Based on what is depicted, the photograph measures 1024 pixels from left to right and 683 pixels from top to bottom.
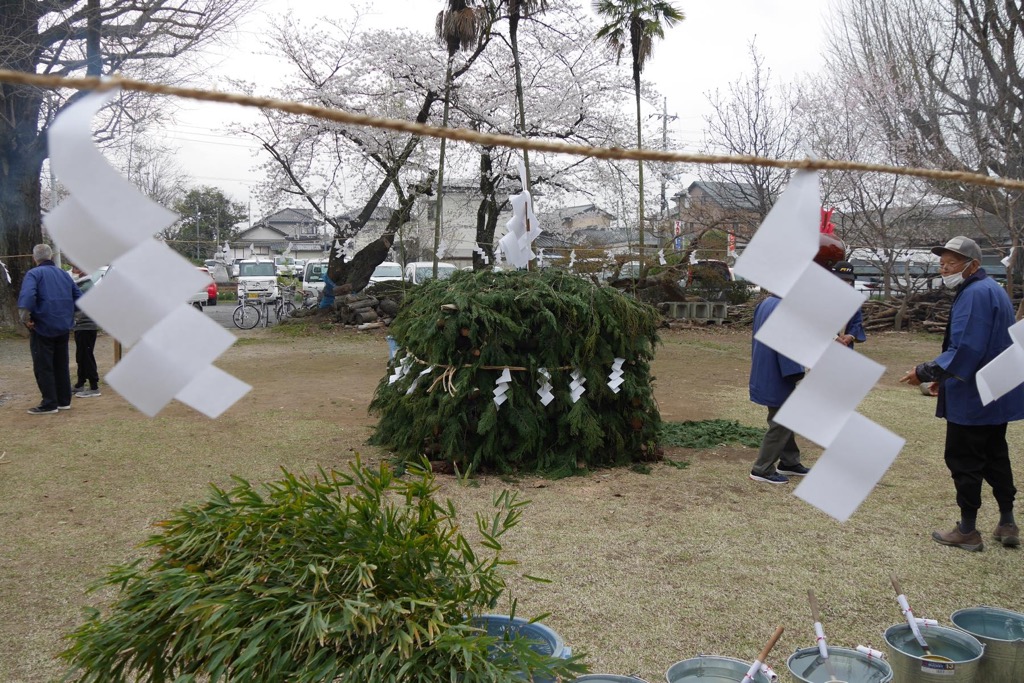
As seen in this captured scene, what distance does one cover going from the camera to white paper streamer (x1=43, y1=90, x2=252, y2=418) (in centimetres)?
122

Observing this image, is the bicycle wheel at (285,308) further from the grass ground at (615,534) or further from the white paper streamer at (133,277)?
Result: the white paper streamer at (133,277)

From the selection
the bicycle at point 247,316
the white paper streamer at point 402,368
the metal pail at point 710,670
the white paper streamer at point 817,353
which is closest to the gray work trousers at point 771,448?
the white paper streamer at point 402,368

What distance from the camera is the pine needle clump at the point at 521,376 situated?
5.39 meters

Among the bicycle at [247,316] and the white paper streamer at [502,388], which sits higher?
the white paper streamer at [502,388]

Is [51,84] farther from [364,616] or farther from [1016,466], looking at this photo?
[1016,466]

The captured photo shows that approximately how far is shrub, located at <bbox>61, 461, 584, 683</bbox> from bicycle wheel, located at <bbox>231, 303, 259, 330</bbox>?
16403mm

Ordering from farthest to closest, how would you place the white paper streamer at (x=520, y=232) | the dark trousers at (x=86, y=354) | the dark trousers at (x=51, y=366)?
the dark trousers at (x=86, y=354), the dark trousers at (x=51, y=366), the white paper streamer at (x=520, y=232)

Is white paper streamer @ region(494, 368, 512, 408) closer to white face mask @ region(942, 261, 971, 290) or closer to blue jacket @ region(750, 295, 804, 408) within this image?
blue jacket @ region(750, 295, 804, 408)

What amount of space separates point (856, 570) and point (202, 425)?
5775 millimetres

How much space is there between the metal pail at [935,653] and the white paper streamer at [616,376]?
327 centimetres

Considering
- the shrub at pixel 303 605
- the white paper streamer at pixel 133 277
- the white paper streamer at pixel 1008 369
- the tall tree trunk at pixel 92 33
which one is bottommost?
the shrub at pixel 303 605

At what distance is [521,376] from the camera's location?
5.45 m

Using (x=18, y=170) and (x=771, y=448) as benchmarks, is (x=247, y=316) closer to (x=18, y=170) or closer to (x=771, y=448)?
(x=18, y=170)

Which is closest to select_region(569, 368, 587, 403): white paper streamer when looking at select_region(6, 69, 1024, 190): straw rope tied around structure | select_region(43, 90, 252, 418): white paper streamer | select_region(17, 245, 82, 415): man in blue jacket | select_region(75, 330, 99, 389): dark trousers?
select_region(6, 69, 1024, 190): straw rope tied around structure
